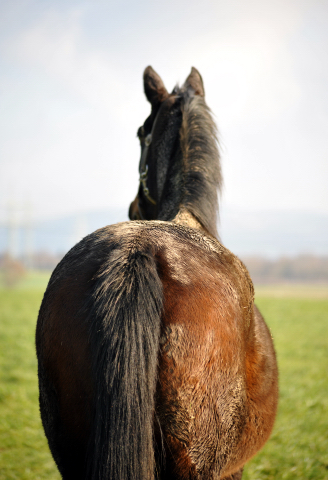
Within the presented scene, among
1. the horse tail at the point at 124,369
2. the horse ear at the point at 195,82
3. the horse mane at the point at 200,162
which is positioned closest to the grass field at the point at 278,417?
the horse mane at the point at 200,162

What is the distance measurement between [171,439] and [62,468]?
0.60 m

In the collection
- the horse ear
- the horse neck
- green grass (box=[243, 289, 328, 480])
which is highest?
the horse ear

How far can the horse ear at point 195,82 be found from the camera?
3.08 metres

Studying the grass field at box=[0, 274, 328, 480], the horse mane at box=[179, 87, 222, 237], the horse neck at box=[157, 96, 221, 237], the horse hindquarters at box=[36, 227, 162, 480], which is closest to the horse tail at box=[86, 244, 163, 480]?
the horse hindquarters at box=[36, 227, 162, 480]

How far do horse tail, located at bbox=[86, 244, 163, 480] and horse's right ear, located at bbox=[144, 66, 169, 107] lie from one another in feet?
7.77

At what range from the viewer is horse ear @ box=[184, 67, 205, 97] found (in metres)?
3.08

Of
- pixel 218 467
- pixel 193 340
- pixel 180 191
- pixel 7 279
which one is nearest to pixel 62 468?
pixel 218 467

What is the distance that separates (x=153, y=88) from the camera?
3297 mm

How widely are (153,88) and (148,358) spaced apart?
2.75 meters

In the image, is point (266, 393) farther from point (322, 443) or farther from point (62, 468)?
point (322, 443)

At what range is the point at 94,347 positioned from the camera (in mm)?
1307

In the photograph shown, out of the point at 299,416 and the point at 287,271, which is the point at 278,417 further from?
the point at 287,271

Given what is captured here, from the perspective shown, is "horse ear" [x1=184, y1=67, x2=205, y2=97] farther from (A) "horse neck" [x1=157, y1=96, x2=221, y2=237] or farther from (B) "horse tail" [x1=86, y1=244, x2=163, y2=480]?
(B) "horse tail" [x1=86, y1=244, x2=163, y2=480]

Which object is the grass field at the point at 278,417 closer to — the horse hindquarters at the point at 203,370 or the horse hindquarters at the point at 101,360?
the horse hindquarters at the point at 203,370
